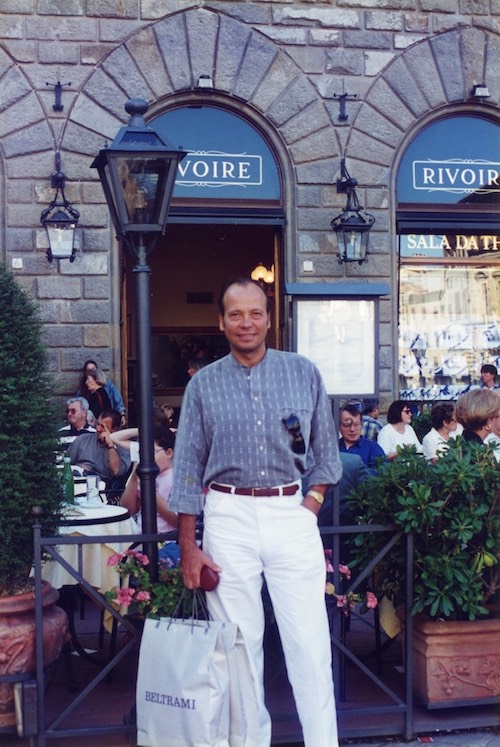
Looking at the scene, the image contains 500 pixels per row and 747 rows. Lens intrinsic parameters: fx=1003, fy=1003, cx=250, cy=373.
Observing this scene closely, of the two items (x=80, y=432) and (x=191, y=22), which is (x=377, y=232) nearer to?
(x=191, y=22)

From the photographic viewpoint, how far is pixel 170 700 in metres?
3.85

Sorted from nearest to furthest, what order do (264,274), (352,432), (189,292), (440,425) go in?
(352,432) → (440,425) → (264,274) → (189,292)

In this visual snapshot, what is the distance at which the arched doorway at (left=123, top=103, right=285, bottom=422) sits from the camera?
11.6 meters

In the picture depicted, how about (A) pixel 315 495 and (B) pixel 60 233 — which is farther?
(B) pixel 60 233

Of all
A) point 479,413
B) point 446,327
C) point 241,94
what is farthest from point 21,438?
point 446,327

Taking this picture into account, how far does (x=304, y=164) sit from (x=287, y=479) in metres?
8.16

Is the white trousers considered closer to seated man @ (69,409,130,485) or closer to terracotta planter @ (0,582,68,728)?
terracotta planter @ (0,582,68,728)

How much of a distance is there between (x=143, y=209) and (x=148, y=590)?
69.6 inches

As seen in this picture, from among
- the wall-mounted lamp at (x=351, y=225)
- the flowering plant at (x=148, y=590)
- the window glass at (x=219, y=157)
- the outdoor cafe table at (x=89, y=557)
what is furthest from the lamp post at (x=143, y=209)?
the window glass at (x=219, y=157)

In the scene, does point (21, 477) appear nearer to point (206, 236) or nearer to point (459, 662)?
point (459, 662)

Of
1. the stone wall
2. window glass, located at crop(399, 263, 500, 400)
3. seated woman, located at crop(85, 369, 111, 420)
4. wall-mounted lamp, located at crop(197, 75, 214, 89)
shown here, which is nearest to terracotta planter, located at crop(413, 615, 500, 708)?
seated woman, located at crop(85, 369, 111, 420)

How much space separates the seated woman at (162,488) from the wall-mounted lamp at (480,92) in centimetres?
726

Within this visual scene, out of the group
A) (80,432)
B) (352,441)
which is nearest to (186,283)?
(80,432)

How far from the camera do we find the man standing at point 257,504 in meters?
3.89
